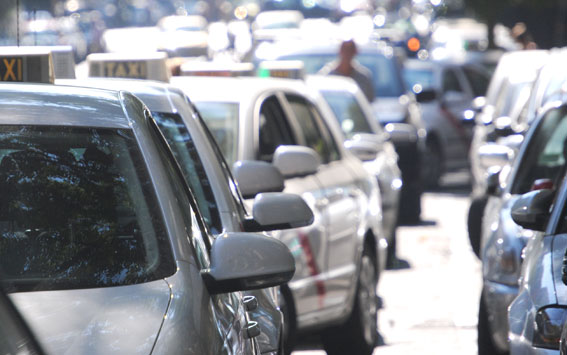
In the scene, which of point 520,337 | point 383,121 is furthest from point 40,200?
point 383,121

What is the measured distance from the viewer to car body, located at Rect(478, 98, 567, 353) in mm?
7238

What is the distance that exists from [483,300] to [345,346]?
1.06 meters

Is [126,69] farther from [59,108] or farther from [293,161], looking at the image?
[59,108]

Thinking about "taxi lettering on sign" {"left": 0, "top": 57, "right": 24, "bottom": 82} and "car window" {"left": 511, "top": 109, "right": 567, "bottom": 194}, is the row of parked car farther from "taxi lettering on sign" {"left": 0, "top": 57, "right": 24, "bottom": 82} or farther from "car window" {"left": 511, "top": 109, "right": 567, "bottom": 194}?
"taxi lettering on sign" {"left": 0, "top": 57, "right": 24, "bottom": 82}

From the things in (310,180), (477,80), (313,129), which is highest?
(313,129)

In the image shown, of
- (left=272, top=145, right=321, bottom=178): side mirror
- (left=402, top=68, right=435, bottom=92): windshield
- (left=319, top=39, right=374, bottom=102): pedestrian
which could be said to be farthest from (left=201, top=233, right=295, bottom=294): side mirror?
(left=402, top=68, right=435, bottom=92): windshield

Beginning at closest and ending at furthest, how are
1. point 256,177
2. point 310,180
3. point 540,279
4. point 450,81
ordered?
point 540,279
point 256,177
point 310,180
point 450,81

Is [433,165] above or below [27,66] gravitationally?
below

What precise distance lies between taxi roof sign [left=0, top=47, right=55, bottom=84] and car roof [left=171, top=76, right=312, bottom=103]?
197 cm

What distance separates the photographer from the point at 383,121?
1511 centimetres

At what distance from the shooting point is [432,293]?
1096 cm

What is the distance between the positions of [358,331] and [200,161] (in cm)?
318

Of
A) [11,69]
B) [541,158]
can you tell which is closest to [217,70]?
[541,158]

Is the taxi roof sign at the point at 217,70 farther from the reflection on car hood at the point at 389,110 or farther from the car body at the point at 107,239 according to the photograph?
the reflection on car hood at the point at 389,110
